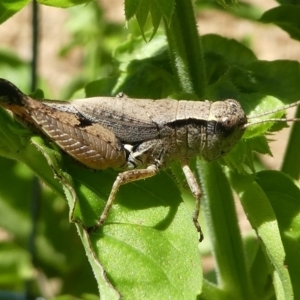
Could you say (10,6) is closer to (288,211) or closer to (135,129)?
(135,129)

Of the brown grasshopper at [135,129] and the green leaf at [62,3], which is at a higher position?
the green leaf at [62,3]

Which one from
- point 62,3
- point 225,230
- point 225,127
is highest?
point 62,3

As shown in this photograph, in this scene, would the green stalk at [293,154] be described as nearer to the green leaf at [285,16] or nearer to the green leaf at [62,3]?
the green leaf at [285,16]

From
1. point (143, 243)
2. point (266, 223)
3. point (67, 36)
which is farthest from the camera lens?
point (67, 36)

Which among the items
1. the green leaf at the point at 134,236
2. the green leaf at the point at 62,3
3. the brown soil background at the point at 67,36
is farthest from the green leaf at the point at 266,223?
the brown soil background at the point at 67,36

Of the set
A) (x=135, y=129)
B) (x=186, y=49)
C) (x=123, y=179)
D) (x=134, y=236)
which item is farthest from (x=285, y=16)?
(x=134, y=236)

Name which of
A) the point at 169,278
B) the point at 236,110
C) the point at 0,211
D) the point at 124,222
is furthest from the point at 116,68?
the point at 0,211
